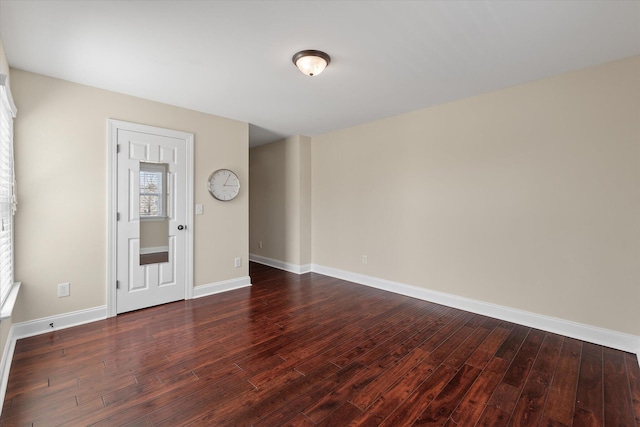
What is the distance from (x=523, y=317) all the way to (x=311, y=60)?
3297 mm

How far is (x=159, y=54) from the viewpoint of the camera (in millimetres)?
2381

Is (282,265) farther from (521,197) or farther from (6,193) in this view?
(521,197)

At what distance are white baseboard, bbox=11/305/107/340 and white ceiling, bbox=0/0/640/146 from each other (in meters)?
2.38

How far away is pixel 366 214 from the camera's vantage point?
14.6ft

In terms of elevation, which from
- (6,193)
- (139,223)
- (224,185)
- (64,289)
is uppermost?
A: (224,185)

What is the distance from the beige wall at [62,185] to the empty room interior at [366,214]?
0.06 ft

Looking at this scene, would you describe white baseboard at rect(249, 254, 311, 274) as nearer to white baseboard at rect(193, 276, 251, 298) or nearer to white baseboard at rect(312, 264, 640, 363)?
white baseboard at rect(193, 276, 251, 298)

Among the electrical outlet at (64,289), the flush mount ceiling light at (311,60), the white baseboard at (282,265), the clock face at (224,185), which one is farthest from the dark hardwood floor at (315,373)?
the flush mount ceiling light at (311,60)

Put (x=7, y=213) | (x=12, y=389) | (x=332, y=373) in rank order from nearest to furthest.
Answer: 1. (x=12, y=389)
2. (x=332, y=373)
3. (x=7, y=213)

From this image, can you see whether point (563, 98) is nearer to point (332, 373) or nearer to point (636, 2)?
point (636, 2)

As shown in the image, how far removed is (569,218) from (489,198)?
2.35ft

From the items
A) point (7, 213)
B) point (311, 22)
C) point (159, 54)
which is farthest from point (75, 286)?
point (311, 22)

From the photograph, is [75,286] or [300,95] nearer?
[75,286]

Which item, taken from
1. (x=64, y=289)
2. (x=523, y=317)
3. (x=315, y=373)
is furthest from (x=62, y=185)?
(x=523, y=317)
